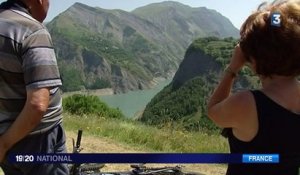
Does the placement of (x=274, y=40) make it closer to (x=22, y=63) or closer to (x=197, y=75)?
(x=22, y=63)

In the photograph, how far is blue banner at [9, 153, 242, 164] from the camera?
2.38 metres

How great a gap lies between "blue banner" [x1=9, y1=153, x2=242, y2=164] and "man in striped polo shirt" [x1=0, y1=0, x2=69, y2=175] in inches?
1.6

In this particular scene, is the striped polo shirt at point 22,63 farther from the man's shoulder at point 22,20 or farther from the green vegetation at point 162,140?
the green vegetation at point 162,140

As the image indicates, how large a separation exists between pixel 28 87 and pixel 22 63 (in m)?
0.12

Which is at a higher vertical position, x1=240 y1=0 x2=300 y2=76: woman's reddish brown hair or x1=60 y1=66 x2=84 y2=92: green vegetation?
x1=240 y1=0 x2=300 y2=76: woman's reddish brown hair

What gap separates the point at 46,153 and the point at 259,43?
125cm

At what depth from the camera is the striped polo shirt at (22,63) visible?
2367 millimetres

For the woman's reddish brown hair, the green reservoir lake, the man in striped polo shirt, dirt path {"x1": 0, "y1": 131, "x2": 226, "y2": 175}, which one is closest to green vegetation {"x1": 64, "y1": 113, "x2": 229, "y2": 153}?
dirt path {"x1": 0, "y1": 131, "x2": 226, "y2": 175}

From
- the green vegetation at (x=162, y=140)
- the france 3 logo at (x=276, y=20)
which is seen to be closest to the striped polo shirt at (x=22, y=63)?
the france 3 logo at (x=276, y=20)

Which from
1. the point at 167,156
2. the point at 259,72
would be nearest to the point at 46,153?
the point at 167,156

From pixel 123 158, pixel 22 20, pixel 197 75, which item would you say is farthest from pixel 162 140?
pixel 197 75

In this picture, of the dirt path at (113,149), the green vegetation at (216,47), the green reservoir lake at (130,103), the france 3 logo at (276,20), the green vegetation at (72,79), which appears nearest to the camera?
the france 3 logo at (276,20)

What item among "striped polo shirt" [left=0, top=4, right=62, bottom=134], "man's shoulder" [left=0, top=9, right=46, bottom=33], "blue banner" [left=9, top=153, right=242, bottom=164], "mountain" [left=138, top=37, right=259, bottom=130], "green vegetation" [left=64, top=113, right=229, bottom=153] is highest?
"man's shoulder" [left=0, top=9, right=46, bottom=33]

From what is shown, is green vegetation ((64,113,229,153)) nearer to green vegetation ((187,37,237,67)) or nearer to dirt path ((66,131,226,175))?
dirt path ((66,131,226,175))
